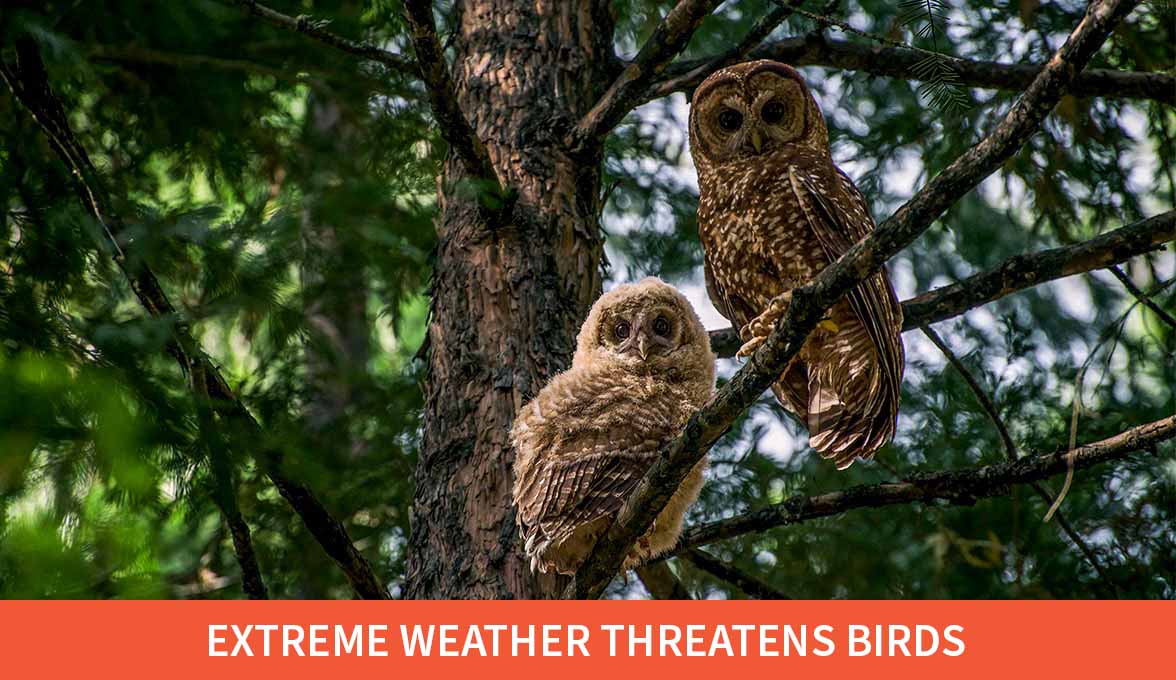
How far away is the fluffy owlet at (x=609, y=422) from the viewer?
9.39 feet

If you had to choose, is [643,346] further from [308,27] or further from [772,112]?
[308,27]

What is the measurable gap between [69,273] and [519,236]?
1473mm

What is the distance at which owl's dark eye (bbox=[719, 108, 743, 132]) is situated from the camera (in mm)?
3506

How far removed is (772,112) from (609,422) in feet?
3.95

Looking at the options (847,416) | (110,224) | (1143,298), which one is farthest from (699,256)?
(110,224)

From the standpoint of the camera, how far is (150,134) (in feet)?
14.6

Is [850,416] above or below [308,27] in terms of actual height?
below

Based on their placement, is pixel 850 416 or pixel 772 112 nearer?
pixel 850 416

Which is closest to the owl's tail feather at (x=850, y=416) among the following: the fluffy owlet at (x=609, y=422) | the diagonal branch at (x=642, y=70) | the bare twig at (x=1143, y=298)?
the fluffy owlet at (x=609, y=422)

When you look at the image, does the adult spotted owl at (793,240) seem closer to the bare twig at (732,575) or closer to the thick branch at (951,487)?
the thick branch at (951,487)

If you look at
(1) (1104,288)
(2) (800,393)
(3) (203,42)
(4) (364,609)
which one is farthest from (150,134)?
(1) (1104,288)

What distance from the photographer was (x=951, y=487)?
2760 millimetres

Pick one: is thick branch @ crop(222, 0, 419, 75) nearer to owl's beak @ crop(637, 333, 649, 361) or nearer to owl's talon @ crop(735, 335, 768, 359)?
owl's beak @ crop(637, 333, 649, 361)

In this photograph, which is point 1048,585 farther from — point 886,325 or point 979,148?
point 979,148
